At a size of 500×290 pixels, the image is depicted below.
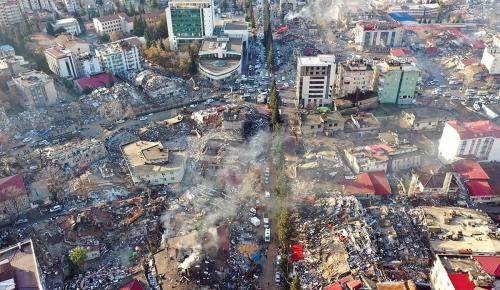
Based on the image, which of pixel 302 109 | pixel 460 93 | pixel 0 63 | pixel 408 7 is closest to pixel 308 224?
pixel 302 109

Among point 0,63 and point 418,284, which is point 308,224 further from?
point 0,63

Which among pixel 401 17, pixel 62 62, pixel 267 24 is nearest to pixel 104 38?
pixel 62 62

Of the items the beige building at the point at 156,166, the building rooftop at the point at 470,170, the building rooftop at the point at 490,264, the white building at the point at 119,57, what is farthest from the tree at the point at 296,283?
the white building at the point at 119,57

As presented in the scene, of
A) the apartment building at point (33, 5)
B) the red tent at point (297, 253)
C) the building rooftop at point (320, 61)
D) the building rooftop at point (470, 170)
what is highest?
the apartment building at point (33, 5)

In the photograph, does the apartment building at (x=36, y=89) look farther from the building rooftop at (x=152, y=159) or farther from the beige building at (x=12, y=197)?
the beige building at (x=12, y=197)

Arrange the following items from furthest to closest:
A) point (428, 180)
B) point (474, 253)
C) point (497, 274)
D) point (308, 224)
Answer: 1. point (428, 180)
2. point (308, 224)
3. point (474, 253)
4. point (497, 274)

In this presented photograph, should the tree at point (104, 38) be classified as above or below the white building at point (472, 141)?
above

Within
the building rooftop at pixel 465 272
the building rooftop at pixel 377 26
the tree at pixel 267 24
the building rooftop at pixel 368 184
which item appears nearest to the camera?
the building rooftop at pixel 465 272
